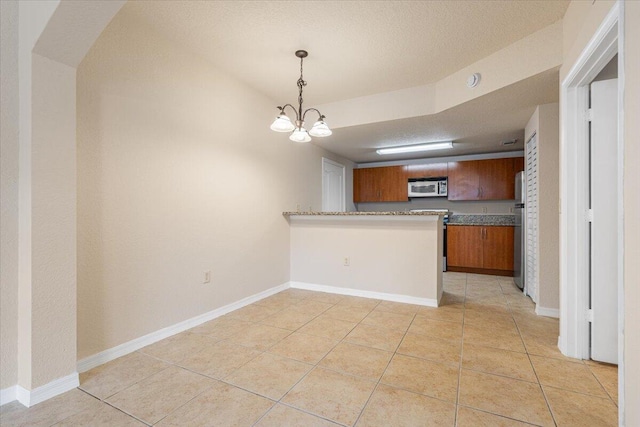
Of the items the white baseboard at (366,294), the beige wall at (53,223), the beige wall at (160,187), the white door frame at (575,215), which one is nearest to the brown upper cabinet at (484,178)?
the white baseboard at (366,294)

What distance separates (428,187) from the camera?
5715mm

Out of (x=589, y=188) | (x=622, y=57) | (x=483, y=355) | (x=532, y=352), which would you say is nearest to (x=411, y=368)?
(x=483, y=355)

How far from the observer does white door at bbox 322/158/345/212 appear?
508cm

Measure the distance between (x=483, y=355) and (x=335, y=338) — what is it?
43.1 inches

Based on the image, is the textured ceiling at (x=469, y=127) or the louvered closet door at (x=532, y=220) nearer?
the textured ceiling at (x=469, y=127)

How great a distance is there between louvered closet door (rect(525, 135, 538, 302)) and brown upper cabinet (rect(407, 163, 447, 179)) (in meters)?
2.00

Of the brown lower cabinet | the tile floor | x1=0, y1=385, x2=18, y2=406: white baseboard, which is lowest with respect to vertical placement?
the tile floor

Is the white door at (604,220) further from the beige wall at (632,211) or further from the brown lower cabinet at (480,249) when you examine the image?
the brown lower cabinet at (480,249)

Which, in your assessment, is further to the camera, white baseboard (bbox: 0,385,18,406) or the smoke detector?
the smoke detector

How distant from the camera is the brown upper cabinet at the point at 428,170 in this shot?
561 cm

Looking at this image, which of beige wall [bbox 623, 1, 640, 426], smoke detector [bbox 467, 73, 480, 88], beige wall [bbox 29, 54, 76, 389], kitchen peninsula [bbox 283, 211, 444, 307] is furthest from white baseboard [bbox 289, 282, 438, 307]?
beige wall [bbox 29, 54, 76, 389]

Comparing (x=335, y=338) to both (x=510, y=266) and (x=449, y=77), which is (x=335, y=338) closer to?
(x=449, y=77)

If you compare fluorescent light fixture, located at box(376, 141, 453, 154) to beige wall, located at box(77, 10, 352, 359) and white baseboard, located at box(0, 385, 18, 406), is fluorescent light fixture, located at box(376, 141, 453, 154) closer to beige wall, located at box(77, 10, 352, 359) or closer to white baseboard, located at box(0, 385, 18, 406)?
beige wall, located at box(77, 10, 352, 359)

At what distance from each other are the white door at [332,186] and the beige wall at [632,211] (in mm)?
4012
